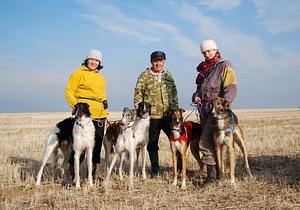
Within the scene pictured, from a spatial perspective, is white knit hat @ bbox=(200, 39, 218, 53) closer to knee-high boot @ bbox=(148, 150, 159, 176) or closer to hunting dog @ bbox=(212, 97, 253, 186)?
hunting dog @ bbox=(212, 97, 253, 186)

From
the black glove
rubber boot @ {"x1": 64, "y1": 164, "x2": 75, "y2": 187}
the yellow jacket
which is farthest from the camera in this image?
the black glove

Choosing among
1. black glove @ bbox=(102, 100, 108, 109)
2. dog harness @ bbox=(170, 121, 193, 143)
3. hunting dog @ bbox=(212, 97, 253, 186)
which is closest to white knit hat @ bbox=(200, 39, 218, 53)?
hunting dog @ bbox=(212, 97, 253, 186)

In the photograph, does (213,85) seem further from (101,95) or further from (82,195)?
(82,195)

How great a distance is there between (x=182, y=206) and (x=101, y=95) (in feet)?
11.9

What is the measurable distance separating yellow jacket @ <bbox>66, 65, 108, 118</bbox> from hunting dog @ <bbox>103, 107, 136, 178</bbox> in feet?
1.90

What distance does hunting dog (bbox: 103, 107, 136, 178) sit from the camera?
8.44 metres

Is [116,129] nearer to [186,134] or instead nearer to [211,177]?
[186,134]

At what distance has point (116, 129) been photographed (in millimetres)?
8992

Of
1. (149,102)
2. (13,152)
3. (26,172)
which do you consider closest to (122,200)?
(149,102)

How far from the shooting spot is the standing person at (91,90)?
322 inches

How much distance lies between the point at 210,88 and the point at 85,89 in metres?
2.95

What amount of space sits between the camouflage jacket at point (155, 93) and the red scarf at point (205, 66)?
97 centimetres

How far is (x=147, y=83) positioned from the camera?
29.5ft

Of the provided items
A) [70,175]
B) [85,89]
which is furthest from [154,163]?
[85,89]
